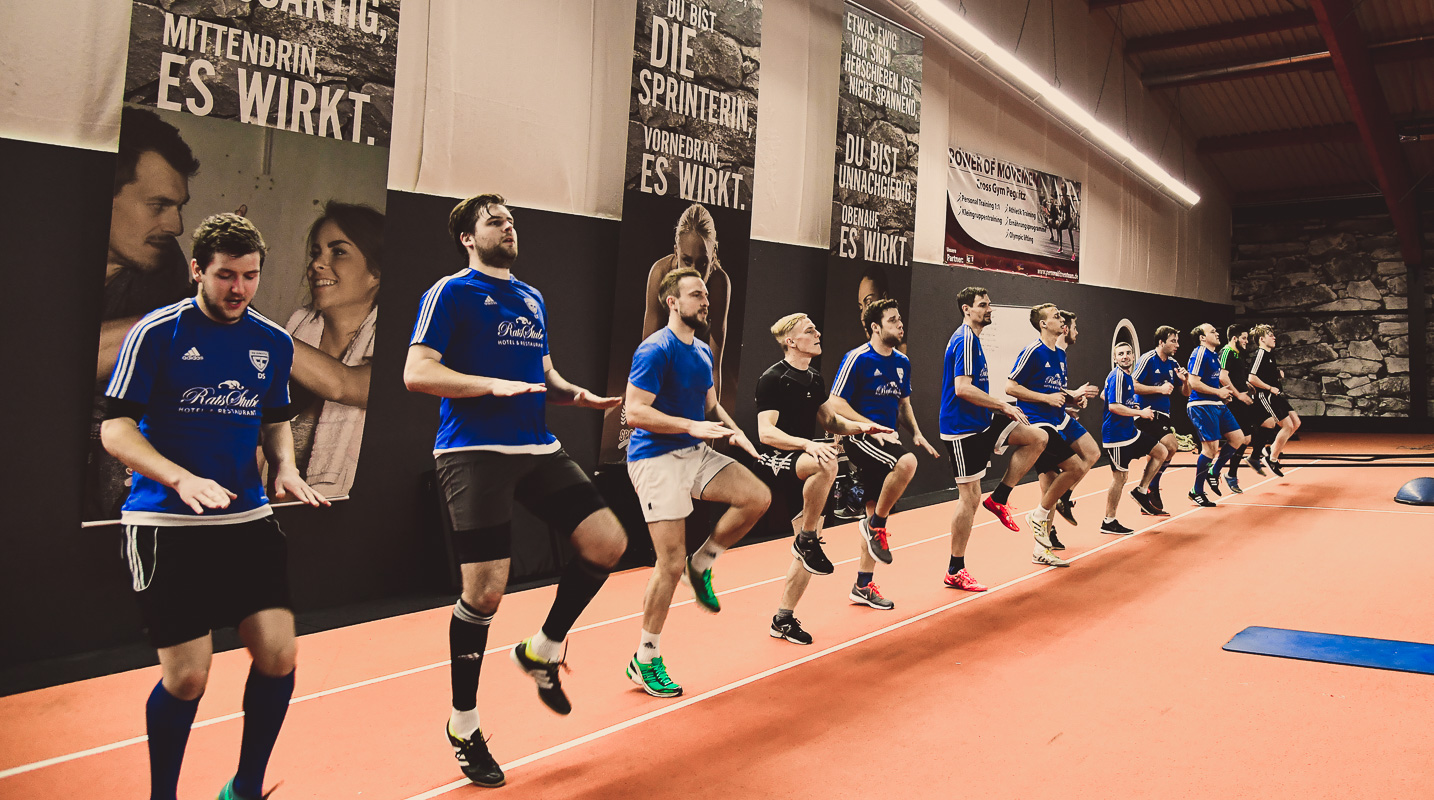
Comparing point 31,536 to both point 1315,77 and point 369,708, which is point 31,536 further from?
point 1315,77

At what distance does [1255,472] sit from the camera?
42.3 ft

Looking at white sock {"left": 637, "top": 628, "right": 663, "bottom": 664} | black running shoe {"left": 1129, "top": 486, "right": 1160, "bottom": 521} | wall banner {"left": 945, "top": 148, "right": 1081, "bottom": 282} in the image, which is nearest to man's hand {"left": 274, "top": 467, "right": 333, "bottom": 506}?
white sock {"left": 637, "top": 628, "right": 663, "bottom": 664}

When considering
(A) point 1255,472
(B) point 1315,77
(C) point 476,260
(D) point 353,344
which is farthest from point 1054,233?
(C) point 476,260

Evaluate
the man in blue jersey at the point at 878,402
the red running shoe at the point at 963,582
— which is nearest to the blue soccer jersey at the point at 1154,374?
the red running shoe at the point at 963,582

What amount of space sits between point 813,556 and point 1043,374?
303 cm

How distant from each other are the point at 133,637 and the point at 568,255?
3.69 meters

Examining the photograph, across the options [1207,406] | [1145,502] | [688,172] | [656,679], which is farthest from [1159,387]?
[656,679]

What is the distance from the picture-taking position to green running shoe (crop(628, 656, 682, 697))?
3918 mm

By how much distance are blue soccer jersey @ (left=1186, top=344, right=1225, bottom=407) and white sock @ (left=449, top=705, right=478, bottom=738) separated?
359 inches

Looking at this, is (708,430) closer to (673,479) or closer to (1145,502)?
(673,479)

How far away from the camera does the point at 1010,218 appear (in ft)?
41.1

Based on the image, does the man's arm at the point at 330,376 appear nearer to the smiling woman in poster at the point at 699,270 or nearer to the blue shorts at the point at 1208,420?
the smiling woman in poster at the point at 699,270

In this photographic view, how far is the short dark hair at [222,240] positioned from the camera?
233 centimetres

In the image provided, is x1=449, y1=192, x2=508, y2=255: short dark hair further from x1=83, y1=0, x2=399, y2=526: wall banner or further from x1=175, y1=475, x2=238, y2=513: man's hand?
x1=83, y1=0, x2=399, y2=526: wall banner
